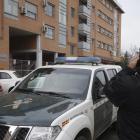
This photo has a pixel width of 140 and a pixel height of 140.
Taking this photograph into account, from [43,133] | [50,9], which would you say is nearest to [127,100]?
[43,133]

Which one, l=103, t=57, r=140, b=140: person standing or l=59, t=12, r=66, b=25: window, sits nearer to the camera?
l=103, t=57, r=140, b=140: person standing

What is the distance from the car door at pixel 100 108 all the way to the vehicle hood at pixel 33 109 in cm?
50

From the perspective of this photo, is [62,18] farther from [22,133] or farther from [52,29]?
[22,133]

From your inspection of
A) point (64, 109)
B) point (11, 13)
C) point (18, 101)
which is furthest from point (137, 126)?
point (11, 13)

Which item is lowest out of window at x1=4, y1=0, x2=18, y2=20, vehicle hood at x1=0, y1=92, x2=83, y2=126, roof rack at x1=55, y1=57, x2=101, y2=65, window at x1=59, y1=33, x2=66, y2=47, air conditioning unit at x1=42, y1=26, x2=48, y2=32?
vehicle hood at x1=0, y1=92, x2=83, y2=126

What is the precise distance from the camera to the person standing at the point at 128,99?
1.90 m

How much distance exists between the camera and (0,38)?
15609 mm

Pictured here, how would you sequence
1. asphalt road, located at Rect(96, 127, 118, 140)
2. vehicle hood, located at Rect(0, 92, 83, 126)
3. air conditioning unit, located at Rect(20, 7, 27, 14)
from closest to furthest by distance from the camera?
vehicle hood, located at Rect(0, 92, 83, 126), asphalt road, located at Rect(96, 127, 118, 140), air conditioning unit, located at Rect(20, 7, 27, 14)

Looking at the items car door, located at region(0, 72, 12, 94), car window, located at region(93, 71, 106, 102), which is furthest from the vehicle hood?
car door, located at region(0, 72, 12, 94)

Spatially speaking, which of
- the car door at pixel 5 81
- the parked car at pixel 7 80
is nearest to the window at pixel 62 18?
the parked car at pixel 7 80

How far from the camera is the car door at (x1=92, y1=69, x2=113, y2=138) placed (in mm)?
3352

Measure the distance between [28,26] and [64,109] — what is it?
55.5ft

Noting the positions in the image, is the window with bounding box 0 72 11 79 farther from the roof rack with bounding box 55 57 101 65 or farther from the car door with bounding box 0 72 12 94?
the roof rack with bounding box 55 57 101 65

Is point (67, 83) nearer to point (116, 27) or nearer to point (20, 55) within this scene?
point (20, 55)
